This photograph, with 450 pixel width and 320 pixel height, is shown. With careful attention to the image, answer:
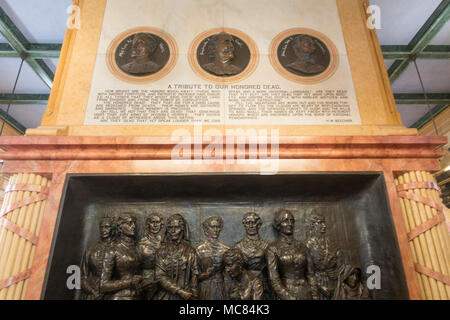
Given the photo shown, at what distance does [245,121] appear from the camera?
170 inches

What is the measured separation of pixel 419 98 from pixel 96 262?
32.0ft

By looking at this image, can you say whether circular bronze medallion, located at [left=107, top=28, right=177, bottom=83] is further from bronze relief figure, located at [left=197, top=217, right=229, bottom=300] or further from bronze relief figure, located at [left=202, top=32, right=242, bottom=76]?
bronze relief figure, located at [left=197, top=217, right=229, bottom=300]

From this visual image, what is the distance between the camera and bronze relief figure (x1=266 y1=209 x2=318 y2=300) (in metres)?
3.75

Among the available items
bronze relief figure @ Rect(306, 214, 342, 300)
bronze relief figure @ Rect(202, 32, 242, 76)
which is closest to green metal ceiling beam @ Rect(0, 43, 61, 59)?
bronze relief figure @ Rect(202, 32, 242, 76)

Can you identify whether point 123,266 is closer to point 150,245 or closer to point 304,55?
point 150,245

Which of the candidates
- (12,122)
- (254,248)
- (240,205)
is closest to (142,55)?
(240,205)

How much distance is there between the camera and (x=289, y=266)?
388 cm

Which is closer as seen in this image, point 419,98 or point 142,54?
point 142,54

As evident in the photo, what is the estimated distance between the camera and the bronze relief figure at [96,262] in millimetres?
3711

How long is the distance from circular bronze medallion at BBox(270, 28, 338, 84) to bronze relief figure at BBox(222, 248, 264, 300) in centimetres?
283

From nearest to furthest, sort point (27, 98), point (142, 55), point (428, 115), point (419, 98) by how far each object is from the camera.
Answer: point (142, 55) → point (27, 98) → point (419, 98) → point (428, 115)
